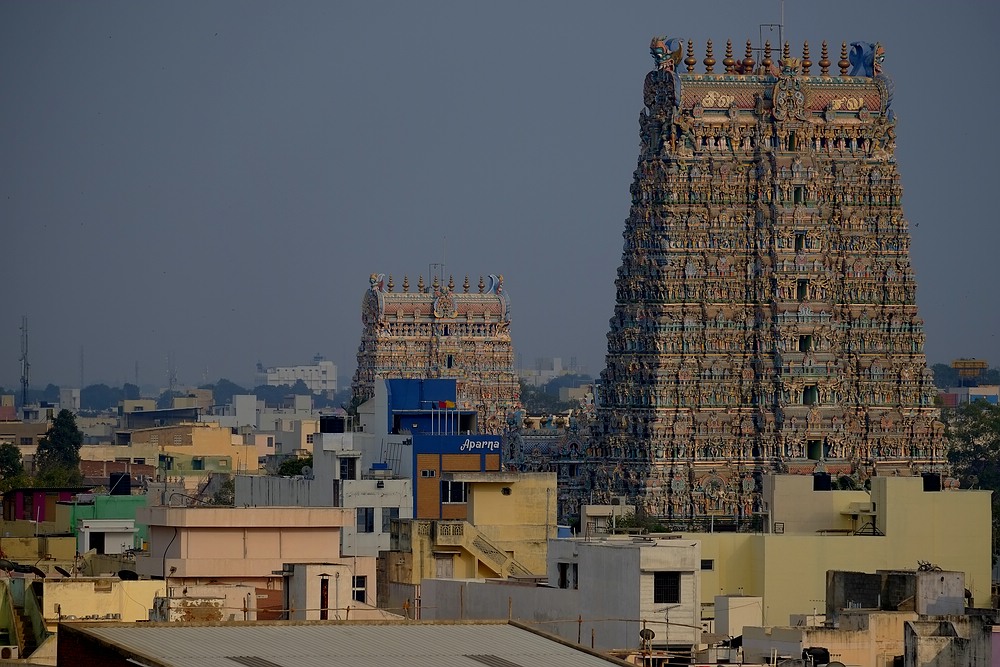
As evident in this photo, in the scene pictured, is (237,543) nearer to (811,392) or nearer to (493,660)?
(493,660)

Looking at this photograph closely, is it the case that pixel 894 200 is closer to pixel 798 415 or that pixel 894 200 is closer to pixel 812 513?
pixel 798 415

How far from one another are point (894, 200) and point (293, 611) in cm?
7515

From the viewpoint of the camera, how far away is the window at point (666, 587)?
58000mm

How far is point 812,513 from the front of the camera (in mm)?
79625

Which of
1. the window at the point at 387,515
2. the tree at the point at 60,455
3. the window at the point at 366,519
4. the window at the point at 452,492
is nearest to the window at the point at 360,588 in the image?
the window at the point at 366,519

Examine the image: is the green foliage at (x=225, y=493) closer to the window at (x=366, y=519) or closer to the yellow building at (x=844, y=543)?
the window at (x=366, y=519)

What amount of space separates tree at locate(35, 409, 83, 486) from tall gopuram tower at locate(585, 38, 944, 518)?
2451cm

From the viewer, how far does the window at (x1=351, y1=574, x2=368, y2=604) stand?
206 ft

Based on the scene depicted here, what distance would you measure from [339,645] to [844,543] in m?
28.8

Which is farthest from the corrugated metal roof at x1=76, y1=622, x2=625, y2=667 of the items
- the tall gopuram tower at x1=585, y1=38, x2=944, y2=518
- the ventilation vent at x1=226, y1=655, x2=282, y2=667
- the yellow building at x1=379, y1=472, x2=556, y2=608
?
the tall gopuram tower at x1=585, y1=38, x2=944, y2=518

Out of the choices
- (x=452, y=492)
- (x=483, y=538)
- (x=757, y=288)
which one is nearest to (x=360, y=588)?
(x=483, y=538)

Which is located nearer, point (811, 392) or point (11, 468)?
point (811, 392)

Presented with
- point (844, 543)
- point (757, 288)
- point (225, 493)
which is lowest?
point (844, 543)

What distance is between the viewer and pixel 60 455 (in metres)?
171
